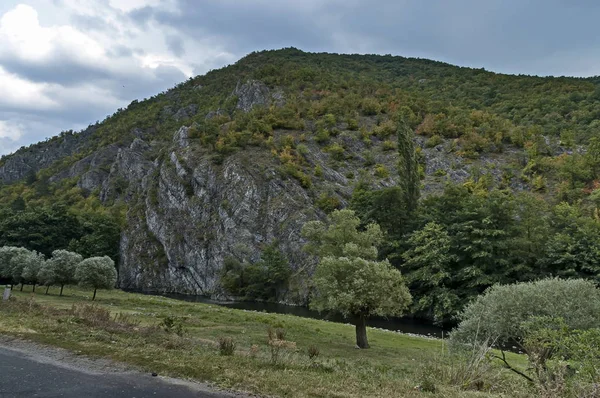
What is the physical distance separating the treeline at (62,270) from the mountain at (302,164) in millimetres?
40196

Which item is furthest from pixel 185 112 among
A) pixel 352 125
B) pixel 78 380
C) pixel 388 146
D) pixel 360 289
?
pixel 78 380

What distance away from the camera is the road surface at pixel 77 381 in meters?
13.2

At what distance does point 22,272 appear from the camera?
177 feet

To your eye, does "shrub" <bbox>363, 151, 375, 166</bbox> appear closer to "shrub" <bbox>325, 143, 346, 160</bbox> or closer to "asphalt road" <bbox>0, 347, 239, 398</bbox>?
"shrub" <bbox>325, 143, 346, 160</bbox>

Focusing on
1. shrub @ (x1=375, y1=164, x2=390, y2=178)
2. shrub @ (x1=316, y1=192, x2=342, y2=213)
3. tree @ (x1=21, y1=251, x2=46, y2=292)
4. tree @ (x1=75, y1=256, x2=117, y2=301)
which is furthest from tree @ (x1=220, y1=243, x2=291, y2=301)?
tree @ (x1=21, y1=251, x2=46, y2=292)

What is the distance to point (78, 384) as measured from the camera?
14047 millimetres

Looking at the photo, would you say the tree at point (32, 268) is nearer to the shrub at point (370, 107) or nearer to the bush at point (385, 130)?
the bush at point (385, 130)

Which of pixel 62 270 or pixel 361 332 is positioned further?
pixel 62 270

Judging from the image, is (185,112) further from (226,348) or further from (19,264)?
(226,348)

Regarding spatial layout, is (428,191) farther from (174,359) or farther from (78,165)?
(78,165)

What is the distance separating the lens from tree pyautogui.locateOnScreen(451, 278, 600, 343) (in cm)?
1986

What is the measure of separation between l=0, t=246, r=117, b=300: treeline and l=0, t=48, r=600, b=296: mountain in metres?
40.2

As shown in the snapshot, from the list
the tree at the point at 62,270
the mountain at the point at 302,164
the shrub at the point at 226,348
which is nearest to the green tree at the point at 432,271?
the mountain at the point at 302,164

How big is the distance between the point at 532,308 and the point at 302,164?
84.8 metres
